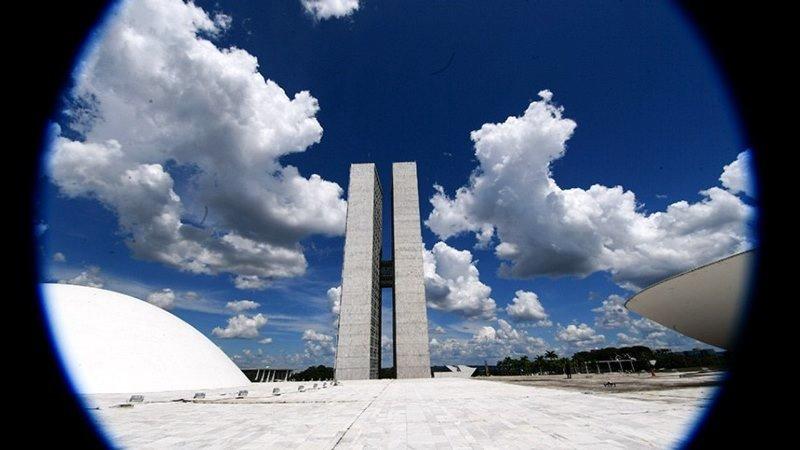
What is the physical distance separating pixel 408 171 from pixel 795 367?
199ft

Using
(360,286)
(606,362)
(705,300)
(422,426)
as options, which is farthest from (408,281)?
(606,362)

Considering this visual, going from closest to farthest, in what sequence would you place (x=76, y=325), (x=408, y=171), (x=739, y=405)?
(x=739, y=405), (x=76, y=325), (x=408, y=171)

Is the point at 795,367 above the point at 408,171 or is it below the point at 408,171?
below

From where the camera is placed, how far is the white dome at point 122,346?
62.0 feet

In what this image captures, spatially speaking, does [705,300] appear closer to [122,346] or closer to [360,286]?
[122,346]

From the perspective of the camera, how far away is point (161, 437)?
780 centimetres

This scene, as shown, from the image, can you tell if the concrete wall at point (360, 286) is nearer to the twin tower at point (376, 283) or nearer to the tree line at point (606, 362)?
the twin tower at point (376, 283)

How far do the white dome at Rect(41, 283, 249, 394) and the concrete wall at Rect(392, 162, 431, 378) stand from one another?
105 feet

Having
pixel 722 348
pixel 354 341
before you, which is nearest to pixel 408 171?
pixel 354 341

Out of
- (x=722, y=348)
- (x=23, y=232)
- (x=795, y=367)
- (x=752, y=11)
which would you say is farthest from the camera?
(x=722, y=348)

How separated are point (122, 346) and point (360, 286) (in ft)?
128

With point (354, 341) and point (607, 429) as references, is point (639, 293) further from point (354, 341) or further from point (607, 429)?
point (354, 341)

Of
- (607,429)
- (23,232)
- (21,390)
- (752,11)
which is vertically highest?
(752,11)

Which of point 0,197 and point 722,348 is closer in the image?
point 0,197
